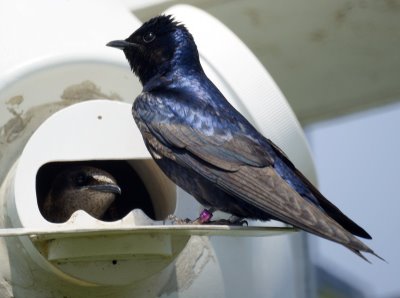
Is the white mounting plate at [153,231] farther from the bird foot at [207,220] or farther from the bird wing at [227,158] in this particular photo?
the bird foot at [207,220]

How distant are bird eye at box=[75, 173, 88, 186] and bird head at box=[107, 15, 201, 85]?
423 mm

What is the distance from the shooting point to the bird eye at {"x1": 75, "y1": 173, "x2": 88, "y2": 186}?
462 centimetres

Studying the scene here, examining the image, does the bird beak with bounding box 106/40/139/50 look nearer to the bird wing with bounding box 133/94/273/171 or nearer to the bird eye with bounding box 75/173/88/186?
the bird wing with bounding box 133/94/273/171

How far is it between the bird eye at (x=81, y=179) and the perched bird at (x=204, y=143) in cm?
42

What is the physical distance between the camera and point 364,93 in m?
5.14

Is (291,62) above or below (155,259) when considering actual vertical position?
above

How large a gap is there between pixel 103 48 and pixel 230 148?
39 centimetres

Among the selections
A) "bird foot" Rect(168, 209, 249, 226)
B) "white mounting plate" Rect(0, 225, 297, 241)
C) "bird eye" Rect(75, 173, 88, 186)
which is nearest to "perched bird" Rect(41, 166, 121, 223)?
"bird eye" Rect(75, 173, 88, 186)

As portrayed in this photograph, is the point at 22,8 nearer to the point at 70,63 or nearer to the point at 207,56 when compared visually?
the point at 70,63

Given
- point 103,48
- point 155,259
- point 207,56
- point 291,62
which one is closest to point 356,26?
point 291,62

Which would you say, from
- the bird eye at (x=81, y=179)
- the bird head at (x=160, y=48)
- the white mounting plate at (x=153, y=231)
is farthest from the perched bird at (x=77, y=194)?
the white mounting plate at (x=153, y=231)

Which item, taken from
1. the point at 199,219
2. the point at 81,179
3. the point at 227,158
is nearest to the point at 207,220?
the point at 199,219

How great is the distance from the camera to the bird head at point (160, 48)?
4270 millimetres

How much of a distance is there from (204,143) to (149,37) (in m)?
0.34
